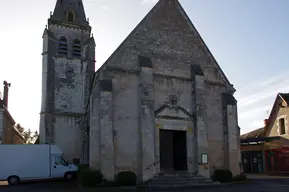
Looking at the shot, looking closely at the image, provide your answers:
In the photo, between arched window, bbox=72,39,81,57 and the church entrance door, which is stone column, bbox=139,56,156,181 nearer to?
the church entrance door

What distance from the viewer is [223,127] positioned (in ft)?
74.3

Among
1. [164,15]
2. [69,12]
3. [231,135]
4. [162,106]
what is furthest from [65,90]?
[231,135]

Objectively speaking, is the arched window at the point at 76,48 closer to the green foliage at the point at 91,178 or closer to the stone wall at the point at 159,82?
the stone wall at the point at 159,82

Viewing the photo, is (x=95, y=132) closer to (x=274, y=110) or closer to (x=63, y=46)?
(x=274, y=110)

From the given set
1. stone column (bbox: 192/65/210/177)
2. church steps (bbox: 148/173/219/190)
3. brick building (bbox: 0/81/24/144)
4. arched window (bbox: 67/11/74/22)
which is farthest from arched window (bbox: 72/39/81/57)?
church steps (bbox: 148/173/219/190)

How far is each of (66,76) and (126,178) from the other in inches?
848

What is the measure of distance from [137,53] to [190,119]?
5.15 metres

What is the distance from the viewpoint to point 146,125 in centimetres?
1927

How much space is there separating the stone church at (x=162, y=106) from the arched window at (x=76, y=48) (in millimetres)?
18322

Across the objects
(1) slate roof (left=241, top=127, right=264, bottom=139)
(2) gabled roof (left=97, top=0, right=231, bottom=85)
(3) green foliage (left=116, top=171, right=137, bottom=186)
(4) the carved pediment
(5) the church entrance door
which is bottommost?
(3) green foliage (left=116, top=171, right=137, bottom=186)

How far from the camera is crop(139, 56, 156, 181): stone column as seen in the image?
1897 cm

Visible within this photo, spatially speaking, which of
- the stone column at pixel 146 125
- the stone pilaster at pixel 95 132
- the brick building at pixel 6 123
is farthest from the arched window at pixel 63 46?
the stone pilaster at pixel 95 132

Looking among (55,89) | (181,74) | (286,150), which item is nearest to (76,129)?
(55,89)

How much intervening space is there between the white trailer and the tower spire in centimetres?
2113
